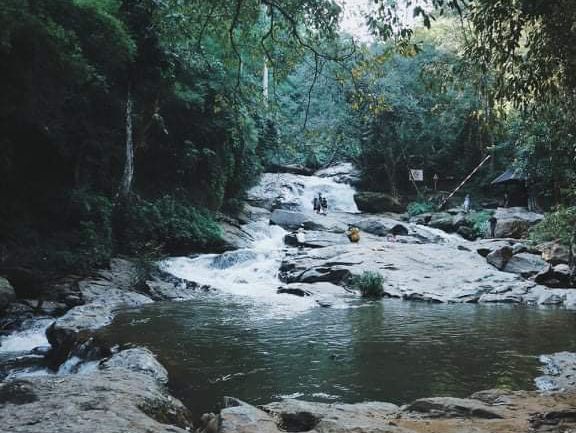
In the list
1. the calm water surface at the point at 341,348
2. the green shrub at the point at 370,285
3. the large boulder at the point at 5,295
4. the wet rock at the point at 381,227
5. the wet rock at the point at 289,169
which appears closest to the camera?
the calm water surface at the point at 341,348

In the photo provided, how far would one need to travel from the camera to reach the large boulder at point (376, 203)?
27.5 m

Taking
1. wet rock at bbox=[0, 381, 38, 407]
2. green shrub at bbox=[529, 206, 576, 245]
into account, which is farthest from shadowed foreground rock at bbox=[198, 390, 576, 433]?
green shrub at bbox=[529, 206, 576, 245]

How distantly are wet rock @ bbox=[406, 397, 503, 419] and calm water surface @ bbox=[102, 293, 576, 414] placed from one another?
0.87 meters

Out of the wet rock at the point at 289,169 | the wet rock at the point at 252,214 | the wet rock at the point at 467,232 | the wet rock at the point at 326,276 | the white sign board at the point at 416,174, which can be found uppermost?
the wet rock at the point at 289,169

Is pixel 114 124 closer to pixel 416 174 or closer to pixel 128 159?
pixel 128 159

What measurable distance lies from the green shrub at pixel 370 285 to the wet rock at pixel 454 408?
8.79 metres

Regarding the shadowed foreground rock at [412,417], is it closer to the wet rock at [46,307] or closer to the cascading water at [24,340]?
the cascading water at [24,340]

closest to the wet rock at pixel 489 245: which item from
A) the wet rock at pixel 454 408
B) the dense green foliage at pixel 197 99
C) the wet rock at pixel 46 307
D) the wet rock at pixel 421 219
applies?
the dense green foliage at pixel 197 99

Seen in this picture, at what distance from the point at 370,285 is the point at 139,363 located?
847cm

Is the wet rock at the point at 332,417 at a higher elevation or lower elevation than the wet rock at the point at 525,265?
lower

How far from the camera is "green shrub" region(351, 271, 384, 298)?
42.0ft

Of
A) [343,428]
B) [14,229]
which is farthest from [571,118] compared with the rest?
[14,229]

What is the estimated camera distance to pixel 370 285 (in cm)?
1284

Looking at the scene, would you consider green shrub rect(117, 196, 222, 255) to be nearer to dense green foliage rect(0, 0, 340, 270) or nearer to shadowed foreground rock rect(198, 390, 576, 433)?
dense green foliage rect(0, 0, 340, 270)
